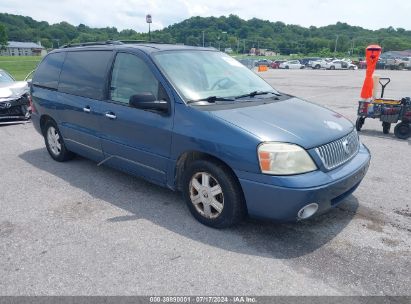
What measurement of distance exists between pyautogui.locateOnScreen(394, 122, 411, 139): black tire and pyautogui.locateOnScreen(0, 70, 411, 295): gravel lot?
9.69ft

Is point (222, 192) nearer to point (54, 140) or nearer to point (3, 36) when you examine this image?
point (54, 140)

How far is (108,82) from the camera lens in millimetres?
4348

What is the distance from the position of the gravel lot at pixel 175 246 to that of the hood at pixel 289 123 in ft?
3.03

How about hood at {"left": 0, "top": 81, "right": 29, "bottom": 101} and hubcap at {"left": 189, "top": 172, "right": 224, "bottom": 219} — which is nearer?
hubcap at {"left": 189, "top": 172, "right": 224, "bottom": 219}

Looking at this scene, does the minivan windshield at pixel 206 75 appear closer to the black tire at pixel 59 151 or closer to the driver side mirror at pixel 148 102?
the driver side mirror at pixel 148 102

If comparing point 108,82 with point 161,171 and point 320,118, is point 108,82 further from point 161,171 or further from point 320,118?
point 320,118

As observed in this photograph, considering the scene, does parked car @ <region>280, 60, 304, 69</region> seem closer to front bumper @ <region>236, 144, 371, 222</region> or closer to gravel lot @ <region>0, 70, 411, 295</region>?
gravel lot @ <region>0, 70, 411, 295</region>

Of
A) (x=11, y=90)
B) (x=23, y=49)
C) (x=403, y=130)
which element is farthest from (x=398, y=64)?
(x=23, y=49)

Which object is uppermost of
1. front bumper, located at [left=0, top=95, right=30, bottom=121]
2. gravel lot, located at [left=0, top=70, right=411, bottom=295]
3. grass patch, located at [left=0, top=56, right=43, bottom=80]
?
front bumper, located at [left=0, top=95, right=30, bottom=121]

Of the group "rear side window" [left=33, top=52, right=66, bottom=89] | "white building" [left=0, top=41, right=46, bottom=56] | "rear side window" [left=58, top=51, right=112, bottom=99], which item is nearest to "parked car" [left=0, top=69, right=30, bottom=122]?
"rear side window" [left=33, top=52, right=66, bottom=89]

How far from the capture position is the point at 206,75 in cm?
405

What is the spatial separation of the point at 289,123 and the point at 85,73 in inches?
111

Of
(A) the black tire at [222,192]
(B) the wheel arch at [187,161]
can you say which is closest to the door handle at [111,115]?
(B) the wheel arch at [187,161]

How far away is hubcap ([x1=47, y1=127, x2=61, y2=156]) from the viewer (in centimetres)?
558
